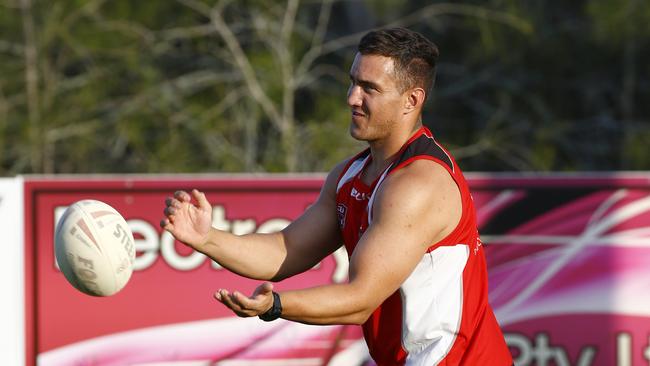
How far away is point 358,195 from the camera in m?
4.44

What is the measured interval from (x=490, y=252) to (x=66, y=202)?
8.38 feet

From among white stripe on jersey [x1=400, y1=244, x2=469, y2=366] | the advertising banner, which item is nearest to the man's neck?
white stripe on jersey [x1=400, y1=244, x2=469, y2=366]

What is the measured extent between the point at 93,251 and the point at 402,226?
1.25m

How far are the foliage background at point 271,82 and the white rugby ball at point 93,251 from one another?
6.06 metres

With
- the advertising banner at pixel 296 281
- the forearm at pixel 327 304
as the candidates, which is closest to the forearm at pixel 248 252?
the forearm at pixel 327 304

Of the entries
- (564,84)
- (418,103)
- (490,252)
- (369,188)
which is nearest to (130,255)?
(369,188)

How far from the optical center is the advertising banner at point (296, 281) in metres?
7.08

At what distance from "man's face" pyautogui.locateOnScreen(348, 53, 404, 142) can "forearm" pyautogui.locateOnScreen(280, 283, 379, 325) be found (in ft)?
2.30

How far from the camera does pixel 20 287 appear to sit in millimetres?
7043

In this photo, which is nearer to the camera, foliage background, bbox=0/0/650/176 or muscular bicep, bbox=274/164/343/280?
muscular bicep, bbox=274/164/343/280

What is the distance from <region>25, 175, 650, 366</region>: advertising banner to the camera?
7082mm

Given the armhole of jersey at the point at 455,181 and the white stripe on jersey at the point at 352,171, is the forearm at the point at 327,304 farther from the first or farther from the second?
the white stripe on jersey at the point at 352,171

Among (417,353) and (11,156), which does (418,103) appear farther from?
(11,156)

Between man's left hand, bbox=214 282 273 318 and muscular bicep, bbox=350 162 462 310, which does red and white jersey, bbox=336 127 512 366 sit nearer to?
muscular bicep, bbox=350 162 462 310
